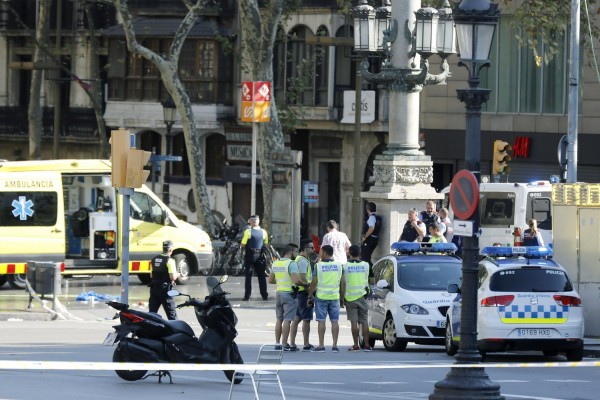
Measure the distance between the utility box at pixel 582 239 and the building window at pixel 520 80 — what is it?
21362 mm

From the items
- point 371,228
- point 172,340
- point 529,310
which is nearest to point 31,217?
point 371,228

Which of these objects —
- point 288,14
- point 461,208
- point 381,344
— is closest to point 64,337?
point 381,344

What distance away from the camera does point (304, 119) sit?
50.8 meters

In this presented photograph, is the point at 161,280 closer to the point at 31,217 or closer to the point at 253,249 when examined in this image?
the point at 253,249

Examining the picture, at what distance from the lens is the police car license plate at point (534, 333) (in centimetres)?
2109

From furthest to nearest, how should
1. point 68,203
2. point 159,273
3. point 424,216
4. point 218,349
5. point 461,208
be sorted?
point 68,203 < point 424,216 < point 159,273 < point 218,349 < point 461,208

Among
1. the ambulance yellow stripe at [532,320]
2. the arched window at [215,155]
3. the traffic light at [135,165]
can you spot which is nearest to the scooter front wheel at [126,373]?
the ambulance yellow stripe at [532,320]

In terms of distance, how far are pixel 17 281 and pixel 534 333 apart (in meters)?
15.3

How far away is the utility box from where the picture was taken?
947 inches

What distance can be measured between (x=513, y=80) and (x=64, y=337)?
962 inches

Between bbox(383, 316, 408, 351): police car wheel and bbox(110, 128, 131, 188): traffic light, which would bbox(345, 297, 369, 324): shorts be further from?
bbox(110, 128, 131, 188): traffic light

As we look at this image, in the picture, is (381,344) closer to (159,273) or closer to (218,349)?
(159,273)

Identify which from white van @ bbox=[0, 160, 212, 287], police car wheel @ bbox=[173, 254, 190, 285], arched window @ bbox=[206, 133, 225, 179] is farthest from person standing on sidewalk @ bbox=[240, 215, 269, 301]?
arched window @ bbox=[206, 133, 225, 179]

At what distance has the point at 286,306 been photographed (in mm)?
23219
